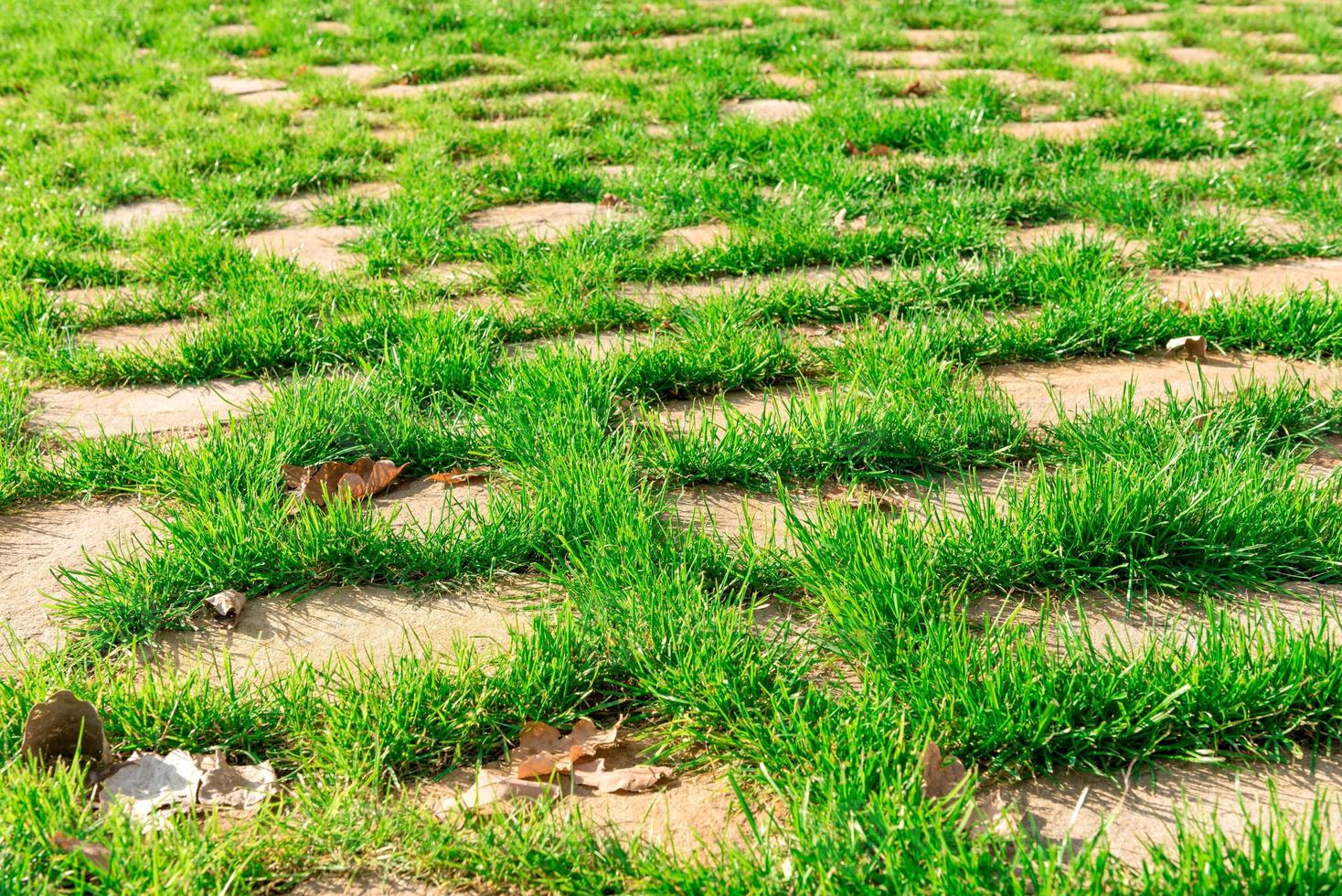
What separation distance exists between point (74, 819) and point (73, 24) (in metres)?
7.06

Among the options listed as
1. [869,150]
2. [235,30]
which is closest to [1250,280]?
[869,150]

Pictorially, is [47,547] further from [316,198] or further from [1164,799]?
[316,198]

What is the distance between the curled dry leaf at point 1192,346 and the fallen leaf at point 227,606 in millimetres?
2410

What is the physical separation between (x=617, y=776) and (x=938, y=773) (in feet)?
1.60

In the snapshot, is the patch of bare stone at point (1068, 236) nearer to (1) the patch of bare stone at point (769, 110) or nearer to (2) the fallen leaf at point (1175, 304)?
(2) the fallen leaf at point (1175, 304)

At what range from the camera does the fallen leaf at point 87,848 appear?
1549mm

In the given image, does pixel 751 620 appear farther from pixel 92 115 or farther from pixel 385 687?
pixel 92 115

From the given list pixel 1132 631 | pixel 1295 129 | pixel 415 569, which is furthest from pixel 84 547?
pixel 1295 129

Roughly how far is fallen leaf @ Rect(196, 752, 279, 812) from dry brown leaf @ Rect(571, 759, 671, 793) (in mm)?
466

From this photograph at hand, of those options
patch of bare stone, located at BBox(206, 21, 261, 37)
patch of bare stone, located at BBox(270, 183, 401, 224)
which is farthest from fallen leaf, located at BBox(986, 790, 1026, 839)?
patch of bare stone, located at BBox(206, 21, 261, 37)

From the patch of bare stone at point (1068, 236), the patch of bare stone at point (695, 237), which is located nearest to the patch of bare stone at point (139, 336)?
the patch of bare stone at point (695, 237)

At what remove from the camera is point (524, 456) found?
2.53 m

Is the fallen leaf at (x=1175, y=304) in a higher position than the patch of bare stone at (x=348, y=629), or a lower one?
higher

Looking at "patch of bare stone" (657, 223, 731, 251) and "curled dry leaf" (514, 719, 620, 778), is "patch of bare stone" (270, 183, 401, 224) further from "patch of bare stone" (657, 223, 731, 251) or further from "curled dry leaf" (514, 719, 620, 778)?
"curled dry leaf" (514, 719, 620, 778)
